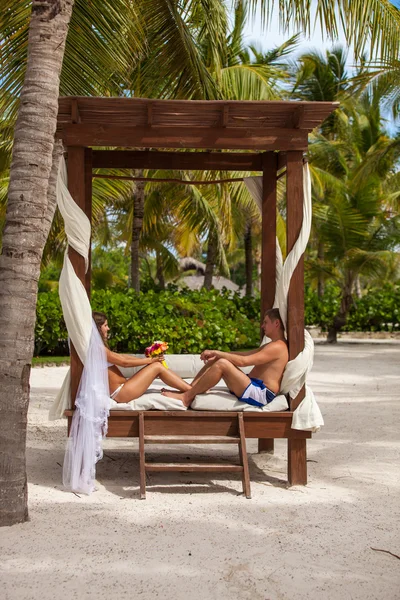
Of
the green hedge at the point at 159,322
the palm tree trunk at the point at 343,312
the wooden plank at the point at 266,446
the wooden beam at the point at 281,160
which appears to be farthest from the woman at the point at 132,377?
the palm tree trunk at the point at 343,312

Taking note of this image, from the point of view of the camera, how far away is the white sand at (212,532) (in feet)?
11.9

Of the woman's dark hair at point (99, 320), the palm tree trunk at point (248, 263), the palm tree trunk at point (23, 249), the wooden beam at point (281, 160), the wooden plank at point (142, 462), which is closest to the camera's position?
the palm tree trunk at point (23, 249)

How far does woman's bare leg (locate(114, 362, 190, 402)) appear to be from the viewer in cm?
568

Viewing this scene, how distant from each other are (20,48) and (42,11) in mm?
Result: 3940

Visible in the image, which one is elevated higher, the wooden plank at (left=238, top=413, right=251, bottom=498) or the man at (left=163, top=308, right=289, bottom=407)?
the man at (left=163, top=308, right=289, bottom=407)

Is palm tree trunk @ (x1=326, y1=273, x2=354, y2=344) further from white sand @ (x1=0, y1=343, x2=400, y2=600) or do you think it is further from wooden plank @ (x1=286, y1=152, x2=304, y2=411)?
wooden plank @ (x1=286, y1=152, x2=304, y2=411)

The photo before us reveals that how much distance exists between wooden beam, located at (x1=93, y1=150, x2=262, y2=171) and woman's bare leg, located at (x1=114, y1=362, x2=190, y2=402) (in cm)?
197

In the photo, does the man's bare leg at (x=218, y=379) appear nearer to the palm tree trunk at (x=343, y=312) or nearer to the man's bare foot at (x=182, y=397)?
the man's bare foot at (x=182, y=397)

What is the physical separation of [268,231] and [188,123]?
4.88ft

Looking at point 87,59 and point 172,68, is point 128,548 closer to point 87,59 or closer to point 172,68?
point 87,59

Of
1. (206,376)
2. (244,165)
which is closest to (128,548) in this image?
(206,376)

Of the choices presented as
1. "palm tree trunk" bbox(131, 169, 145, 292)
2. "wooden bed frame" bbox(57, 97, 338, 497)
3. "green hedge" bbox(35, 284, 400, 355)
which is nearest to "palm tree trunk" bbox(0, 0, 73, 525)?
"wooden bed frame" bbox(57, 97, 338, 497)

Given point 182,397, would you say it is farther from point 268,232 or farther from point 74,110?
point 74,110

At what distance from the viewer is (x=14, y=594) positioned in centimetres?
347
